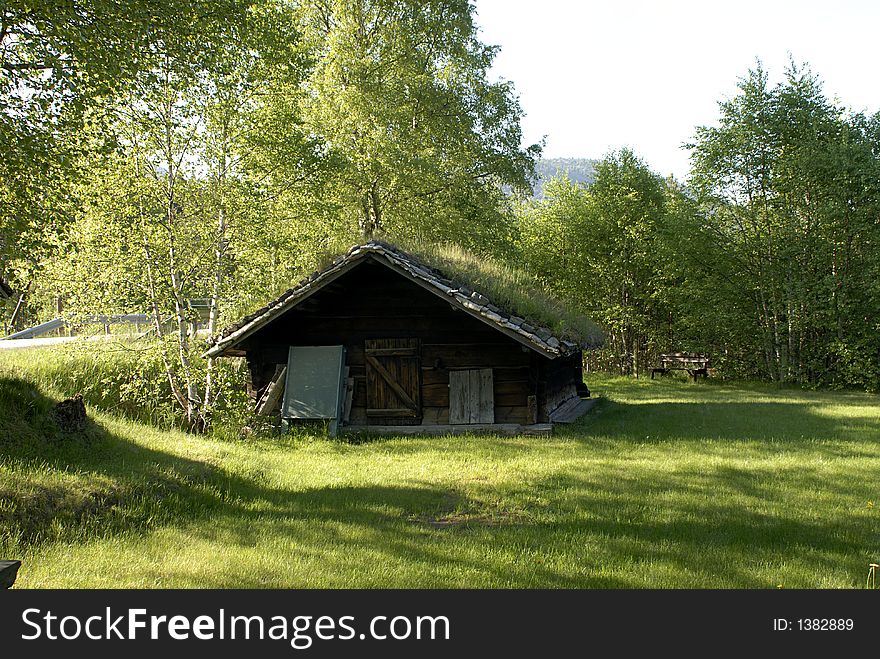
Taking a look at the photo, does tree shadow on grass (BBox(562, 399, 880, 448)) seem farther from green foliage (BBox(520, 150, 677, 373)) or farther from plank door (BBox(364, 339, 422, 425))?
green foliage (BBox(520, 150, 677, 373))

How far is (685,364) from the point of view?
30.9 metres

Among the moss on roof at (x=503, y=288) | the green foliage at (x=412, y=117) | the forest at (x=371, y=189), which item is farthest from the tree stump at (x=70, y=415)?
the green foliage at (x=412, y=117)

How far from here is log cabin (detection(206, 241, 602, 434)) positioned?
14.4 metres

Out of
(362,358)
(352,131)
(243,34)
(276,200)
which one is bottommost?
(362,358)

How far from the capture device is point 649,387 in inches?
1093

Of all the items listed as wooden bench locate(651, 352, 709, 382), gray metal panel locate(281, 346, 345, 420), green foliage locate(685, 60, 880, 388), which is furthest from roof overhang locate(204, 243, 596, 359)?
wooden bench locate(651, 352, 709, 382)

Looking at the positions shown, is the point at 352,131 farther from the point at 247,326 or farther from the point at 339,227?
the point at 247,326

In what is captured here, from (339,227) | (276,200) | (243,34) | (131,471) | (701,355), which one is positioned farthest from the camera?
(701,355)

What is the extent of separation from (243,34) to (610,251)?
25.3 metres

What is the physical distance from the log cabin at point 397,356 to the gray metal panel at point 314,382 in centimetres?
4

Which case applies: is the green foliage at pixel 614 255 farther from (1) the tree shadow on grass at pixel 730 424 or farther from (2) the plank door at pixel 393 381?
(2) the plank door at pixel 393 381

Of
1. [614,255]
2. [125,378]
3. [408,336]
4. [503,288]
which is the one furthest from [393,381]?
[614,255]

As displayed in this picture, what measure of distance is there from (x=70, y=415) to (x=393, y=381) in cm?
641

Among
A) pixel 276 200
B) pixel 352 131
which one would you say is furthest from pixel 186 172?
pixel 352 131
